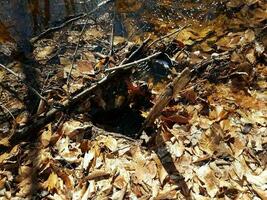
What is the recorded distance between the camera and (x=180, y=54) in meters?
4.39

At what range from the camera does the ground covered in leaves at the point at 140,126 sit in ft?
9.93

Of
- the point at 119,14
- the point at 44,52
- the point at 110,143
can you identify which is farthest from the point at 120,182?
the point at 119,14

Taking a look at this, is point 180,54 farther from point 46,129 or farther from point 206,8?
point 46,129

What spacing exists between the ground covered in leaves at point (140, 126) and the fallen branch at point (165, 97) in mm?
88

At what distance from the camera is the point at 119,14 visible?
17.0ft

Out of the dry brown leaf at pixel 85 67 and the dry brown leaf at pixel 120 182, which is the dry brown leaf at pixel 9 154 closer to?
the dry brown leaf at pixel 120 182

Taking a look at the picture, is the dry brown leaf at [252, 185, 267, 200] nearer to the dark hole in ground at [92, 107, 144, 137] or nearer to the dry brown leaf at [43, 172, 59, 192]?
the dark hole in ground at [92, 107, 144, 137]

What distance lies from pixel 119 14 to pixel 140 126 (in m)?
2.16

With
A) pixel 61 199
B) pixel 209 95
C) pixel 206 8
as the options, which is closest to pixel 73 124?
pixel 61 199

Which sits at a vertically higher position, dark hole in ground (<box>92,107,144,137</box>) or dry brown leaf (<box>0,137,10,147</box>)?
dry brown leaf (<box>0,137,10,147</box>)

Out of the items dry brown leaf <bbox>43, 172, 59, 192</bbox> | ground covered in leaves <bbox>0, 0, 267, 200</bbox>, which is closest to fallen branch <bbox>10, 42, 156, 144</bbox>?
ground covered in leaves <bbox>0, 0, 267, 200</bbox>

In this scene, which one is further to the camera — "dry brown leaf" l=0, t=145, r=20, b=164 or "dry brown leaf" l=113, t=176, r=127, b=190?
"dry brown leaf" l=0, t=145, r=20, b=164

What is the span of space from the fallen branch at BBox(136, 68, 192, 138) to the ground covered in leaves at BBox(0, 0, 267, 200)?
0.29 feet

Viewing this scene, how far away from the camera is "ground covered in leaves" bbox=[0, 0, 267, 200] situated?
3025 mm
